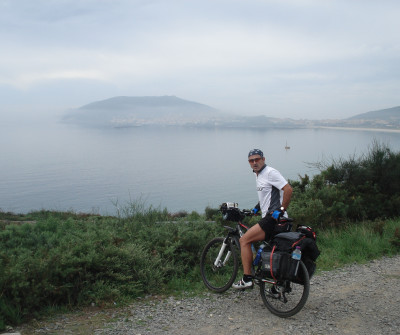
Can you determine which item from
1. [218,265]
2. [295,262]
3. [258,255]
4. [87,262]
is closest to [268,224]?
[258,255]

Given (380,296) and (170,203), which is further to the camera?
(170,203)

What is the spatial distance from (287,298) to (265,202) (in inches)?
50.8

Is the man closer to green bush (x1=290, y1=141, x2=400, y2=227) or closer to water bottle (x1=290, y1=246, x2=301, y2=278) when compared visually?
water bottle (x1=290, y1=246, x2=301, y2=278)

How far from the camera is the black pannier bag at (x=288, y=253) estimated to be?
15.2 ft

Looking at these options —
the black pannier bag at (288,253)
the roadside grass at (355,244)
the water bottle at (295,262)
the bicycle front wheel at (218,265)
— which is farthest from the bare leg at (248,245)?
the roadside grass at (355,244)

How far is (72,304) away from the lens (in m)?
5.07

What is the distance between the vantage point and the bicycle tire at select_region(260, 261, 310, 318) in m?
4.57

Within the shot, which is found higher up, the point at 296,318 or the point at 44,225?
the point at 44,225

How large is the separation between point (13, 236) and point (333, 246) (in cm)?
589

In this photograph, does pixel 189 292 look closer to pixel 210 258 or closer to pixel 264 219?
pixel 210 258

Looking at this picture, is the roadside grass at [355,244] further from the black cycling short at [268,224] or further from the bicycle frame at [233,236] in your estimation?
the black cycling short at [268,224]

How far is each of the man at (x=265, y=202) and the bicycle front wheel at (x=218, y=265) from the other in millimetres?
320

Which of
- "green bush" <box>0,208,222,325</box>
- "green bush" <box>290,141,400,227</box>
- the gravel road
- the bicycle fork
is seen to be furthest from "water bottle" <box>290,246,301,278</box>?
"green bush" <box>290,141,400,227</box>

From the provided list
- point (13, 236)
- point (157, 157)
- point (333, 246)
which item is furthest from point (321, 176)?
point (157, 157)
